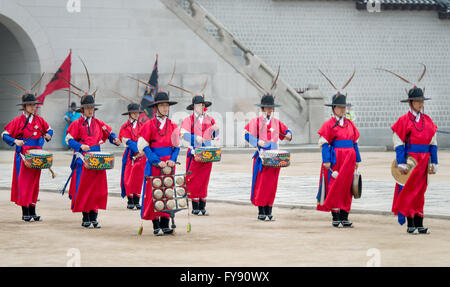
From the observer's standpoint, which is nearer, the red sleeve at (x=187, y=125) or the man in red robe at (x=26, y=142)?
the man in red robe at (x=26, y=142)

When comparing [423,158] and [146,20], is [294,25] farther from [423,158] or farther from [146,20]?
[423,158]

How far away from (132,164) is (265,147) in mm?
2922

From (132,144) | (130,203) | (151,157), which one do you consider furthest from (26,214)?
(151,157)

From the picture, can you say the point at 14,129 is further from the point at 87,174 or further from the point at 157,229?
the point at 157,229

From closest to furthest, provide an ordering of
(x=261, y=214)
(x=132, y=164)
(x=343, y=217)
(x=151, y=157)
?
1. (x=151, y=157)
2. (x=343, y=217)
3. (x=261, y=214)
4. (x=132, y=164)

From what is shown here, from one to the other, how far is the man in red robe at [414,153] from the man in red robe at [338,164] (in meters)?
0.92

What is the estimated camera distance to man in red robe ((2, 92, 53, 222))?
42.6ft

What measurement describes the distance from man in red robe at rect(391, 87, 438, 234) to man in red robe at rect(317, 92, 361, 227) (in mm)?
921

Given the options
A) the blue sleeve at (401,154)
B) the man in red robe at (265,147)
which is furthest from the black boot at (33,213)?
the blue sleeve at (401,154)

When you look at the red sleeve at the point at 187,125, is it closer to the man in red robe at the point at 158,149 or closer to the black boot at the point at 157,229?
the man in red robe at the point at 158,149

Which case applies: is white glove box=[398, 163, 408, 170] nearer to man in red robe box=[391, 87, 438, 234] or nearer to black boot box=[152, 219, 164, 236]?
man in red robe box=[391, 87, 438, 234]

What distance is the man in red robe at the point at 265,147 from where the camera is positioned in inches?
507

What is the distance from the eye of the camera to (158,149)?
11.2 metres
